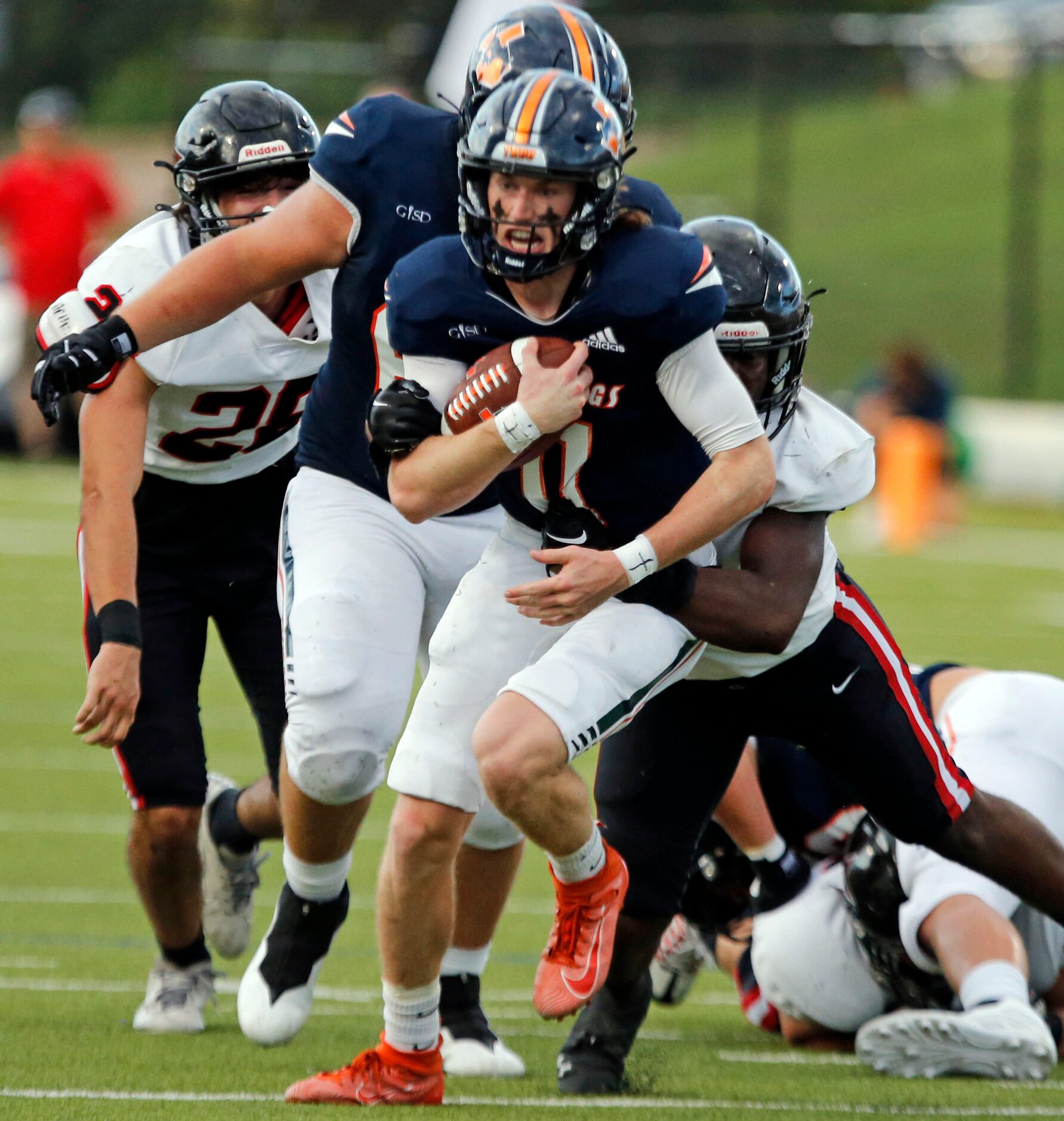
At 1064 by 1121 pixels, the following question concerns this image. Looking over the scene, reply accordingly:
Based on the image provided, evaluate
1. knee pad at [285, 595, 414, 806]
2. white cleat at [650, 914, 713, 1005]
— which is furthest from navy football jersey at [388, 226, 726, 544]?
white cleat at [650, 914, 713, 1005]

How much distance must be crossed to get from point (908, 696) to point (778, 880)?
832mm

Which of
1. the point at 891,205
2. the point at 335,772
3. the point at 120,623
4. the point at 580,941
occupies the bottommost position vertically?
the point at 891,205

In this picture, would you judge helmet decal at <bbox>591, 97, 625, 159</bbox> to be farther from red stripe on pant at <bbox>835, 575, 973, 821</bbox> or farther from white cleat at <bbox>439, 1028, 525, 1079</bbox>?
white cleat at <bbox>439, 1028, 525, 1079</bbox>

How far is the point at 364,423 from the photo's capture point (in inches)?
159

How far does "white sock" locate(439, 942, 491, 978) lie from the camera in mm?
4012

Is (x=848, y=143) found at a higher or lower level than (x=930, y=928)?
lower

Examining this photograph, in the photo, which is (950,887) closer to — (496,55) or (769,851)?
(769,851)

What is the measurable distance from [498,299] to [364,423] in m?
0.72

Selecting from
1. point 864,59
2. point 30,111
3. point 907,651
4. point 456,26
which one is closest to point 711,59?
point 864,59

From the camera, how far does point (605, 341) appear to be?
3.38 m

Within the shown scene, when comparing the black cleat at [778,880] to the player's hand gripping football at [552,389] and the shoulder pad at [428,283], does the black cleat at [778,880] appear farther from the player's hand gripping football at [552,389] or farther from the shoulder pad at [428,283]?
the shoulder pad at [428,283]

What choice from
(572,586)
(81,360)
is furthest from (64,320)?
(572,586)

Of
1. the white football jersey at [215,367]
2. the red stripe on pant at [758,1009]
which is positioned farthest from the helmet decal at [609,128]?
the red stripe on pant at [758,1009]

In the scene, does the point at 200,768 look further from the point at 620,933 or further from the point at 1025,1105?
the point at 1025,1105
